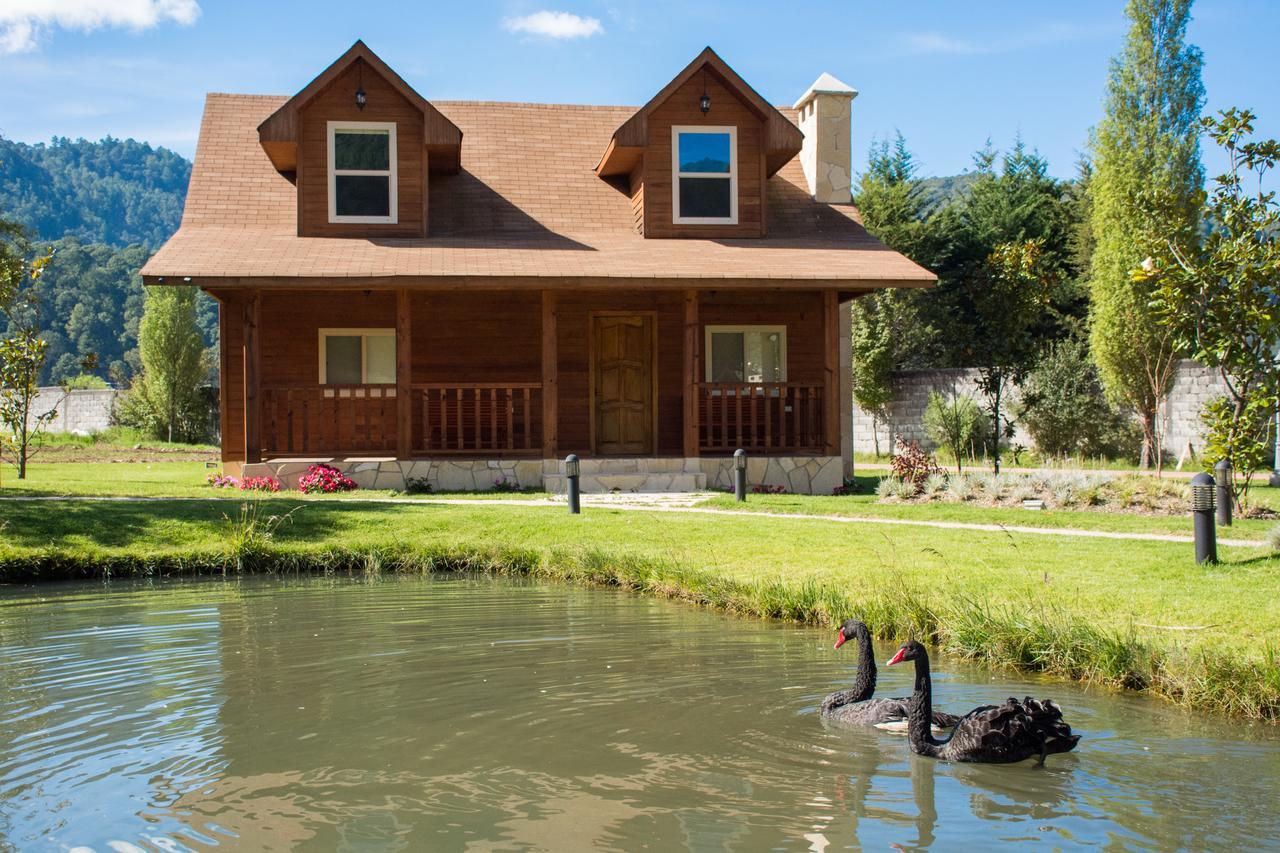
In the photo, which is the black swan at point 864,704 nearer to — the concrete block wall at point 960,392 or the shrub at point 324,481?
the shrub at point 324,481

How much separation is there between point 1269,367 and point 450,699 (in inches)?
422

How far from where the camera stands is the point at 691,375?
19.6 meters

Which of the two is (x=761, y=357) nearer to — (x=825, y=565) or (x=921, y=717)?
(x=825, y=565)

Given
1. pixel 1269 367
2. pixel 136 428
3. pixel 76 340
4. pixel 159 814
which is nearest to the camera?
pixel 159 814

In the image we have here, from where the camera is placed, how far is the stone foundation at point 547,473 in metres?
19.1

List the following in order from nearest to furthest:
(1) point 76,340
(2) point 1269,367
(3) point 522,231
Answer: (2) point 1269,367 < (3) point 522,231 < (1) point 76,340

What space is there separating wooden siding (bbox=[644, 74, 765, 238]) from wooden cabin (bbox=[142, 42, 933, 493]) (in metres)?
0.04

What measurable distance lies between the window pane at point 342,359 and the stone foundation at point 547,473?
227 centimetres

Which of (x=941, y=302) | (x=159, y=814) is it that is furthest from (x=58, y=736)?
(x=941, y=302)

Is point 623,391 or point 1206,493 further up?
point 623,391

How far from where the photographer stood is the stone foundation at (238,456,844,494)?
1911 centimetres

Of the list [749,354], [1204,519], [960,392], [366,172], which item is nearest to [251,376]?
[366,172]

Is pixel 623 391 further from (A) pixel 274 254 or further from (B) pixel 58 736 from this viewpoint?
(B) pixel 58 736

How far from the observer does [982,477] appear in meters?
17.6
